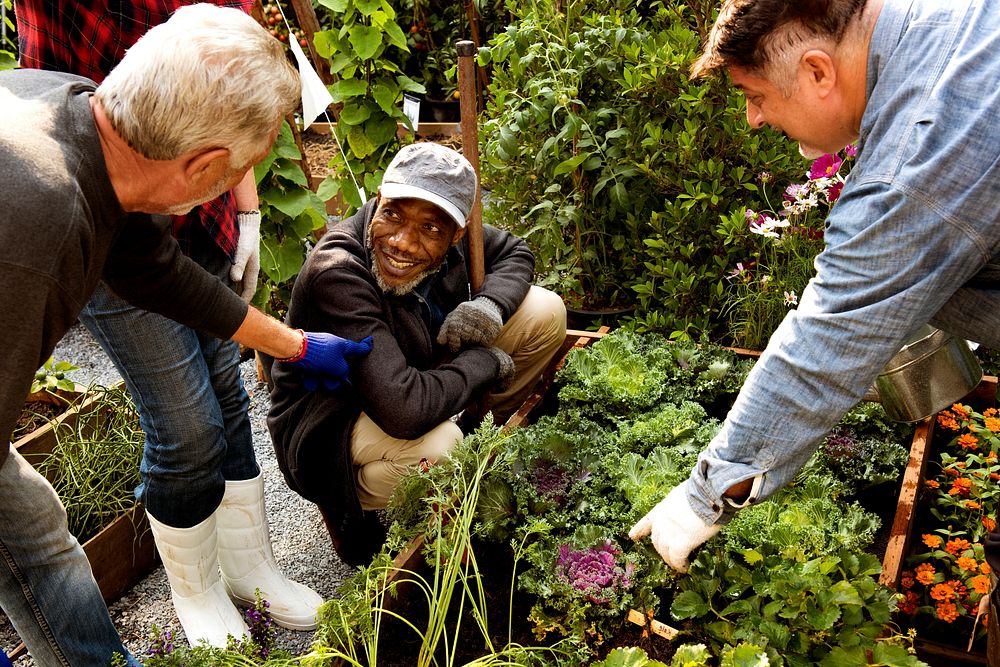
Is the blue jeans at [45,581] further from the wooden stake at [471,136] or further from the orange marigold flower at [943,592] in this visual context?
the orange marigold flower at [943,592]

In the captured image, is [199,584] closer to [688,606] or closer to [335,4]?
[688,606]

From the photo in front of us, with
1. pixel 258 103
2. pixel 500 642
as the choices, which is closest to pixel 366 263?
pixel 258 103

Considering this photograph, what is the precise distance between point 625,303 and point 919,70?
232 cm

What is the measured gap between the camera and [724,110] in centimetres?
293

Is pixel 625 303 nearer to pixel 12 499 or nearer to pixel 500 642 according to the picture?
pixel 500 642

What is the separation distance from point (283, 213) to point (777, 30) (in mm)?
2303

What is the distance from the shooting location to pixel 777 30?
4.08ft

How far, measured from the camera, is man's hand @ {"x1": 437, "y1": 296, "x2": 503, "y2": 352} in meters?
2.35

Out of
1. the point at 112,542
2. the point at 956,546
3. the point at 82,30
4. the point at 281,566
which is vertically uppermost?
the point at 82,30

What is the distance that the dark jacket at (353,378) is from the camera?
2.11 metres

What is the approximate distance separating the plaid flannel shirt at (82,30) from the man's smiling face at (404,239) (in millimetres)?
741

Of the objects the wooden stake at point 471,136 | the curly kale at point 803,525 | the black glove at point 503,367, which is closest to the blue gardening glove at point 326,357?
the black glove at point 503,367

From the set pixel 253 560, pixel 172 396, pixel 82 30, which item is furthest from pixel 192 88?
pixel 253 560

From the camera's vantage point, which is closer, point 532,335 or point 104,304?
point 104,304
